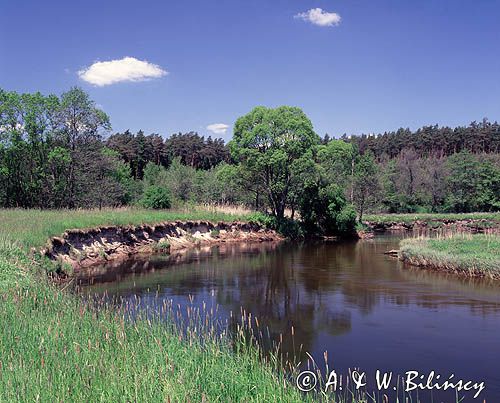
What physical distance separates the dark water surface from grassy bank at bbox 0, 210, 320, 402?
8.81 feet

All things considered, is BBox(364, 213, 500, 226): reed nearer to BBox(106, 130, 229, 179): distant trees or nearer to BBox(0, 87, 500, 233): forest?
BBox(0, 87, 500, 233): forest

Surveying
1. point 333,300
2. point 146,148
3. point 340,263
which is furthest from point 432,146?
point 333,300

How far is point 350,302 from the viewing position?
1681cm

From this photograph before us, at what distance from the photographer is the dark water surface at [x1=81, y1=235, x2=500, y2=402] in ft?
35.4

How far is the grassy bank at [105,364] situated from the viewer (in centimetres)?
540

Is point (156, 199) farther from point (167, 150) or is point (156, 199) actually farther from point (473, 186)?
point (167, 150)

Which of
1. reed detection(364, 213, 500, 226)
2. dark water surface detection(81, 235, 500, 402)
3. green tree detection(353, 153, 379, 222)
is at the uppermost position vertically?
green tree detection(353, 153, 379, 222)

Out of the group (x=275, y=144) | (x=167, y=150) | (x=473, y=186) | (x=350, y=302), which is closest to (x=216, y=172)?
(x=275, y=144)

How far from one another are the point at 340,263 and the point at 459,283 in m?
8.08

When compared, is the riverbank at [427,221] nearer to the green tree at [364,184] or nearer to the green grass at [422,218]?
the green grass at [422,218]

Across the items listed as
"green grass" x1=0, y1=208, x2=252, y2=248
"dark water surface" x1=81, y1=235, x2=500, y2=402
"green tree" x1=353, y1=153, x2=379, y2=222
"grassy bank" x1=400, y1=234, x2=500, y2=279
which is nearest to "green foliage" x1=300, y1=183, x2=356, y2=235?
"green tree" x1=353, y1=153, x2=379, y2=222

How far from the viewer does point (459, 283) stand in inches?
792

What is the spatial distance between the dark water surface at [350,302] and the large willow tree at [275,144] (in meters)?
15.1

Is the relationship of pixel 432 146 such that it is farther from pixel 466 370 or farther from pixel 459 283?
pixel 466 370
